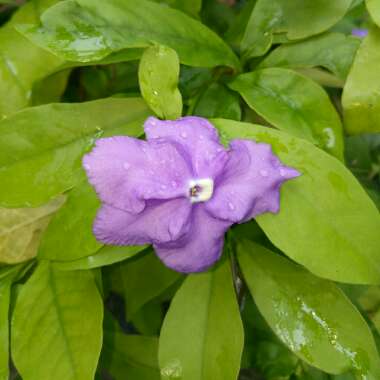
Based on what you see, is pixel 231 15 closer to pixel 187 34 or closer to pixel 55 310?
pixel 187 34

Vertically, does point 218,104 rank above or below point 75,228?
above

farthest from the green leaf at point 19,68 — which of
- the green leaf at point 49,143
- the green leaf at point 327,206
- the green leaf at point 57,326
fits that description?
the green leaf at point 327,206

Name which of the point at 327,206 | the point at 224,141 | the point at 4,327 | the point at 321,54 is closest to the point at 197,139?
the point at 224,141

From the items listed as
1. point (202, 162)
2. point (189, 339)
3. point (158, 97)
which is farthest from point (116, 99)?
point (189, 339)

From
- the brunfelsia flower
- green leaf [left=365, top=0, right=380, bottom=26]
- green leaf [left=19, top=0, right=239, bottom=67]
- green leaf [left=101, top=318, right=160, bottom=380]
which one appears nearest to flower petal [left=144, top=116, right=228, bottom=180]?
the brunfelsia flower

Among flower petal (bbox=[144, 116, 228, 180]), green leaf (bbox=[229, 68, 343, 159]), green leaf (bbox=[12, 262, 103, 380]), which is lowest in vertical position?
green leaf (bbox=[12, 262, 103, 380])

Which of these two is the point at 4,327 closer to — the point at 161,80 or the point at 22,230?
the point at 22,230

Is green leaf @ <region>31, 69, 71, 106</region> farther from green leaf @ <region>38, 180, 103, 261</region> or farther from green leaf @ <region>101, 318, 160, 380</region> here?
green leaf @ <region>101, 318, 160, 380</region>
